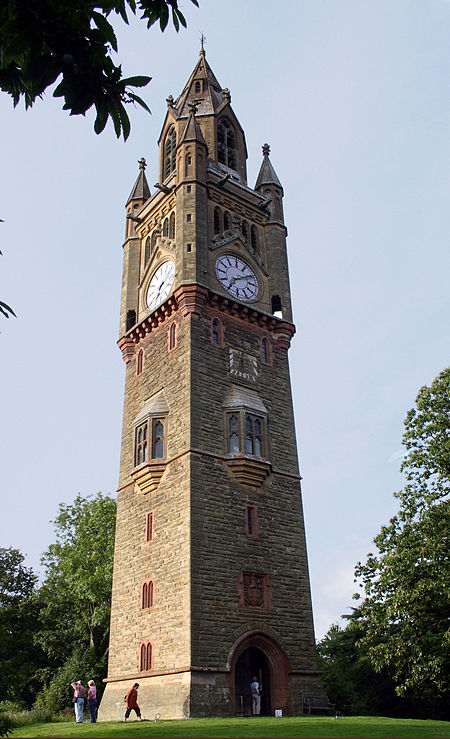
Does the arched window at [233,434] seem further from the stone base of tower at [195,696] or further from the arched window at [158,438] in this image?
the stone base of tower at [195,696]

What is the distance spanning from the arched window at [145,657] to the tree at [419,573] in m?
7.52

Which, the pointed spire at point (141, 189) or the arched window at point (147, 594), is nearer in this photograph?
the arched window at point (147, 594)

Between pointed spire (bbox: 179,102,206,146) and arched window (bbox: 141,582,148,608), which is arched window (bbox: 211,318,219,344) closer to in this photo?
pointed spire (bbox: 179,102,206,146)

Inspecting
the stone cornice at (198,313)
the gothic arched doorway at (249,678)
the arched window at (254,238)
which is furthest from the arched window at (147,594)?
the arched window at (254,238)

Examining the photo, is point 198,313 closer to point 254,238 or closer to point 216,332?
point 216,332

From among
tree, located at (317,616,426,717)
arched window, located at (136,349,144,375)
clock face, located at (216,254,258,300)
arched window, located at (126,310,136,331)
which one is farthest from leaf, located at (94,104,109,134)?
tree, located at (317,616,426,717)

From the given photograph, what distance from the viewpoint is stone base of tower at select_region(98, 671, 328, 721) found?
20.1 m

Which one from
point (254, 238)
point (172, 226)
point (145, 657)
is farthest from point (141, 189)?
point (145, 657)

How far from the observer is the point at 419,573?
20.7m

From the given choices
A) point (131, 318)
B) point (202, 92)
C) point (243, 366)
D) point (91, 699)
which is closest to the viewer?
point (91, 699)

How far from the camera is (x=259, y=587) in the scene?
23844 millimetres

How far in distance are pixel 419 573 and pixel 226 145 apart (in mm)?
25808

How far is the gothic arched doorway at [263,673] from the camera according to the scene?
22.8 meters

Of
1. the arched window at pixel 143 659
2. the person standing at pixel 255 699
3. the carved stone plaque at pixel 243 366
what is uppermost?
the carved stone plaque at pixel 243 366
